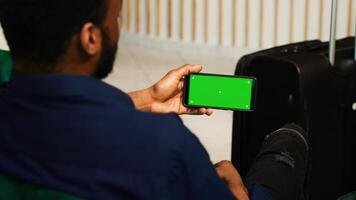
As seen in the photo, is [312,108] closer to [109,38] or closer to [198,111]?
[198,111]

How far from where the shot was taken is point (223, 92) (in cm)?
170

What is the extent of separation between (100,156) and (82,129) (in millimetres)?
45

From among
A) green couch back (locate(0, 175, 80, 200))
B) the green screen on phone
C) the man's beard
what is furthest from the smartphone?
green couch back (locate(0, 175, 80, 200))

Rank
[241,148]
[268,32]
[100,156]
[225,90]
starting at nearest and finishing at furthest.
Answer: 1. [100,156]
2. [225,90]
3. [241,148]
4. [268,32]

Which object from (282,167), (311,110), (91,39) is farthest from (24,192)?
(311,110)

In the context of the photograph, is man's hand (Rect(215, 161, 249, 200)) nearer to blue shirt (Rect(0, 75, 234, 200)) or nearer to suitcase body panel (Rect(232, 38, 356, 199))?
blue shirt (Rect(0, 75, 234, 200))

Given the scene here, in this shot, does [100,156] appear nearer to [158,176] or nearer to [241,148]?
[158,176]

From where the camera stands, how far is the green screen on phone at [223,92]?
5.54 ft

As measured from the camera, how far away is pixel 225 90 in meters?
1.70

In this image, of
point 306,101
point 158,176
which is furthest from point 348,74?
point 158,176

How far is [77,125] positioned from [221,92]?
65 cm

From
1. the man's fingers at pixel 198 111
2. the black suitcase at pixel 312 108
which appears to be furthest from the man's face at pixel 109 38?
the black suitcase at pixel 312 108

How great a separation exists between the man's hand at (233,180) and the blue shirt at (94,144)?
0.31 metres

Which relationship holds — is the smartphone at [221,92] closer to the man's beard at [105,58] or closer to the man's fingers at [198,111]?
the man's fingers at [198,111]
